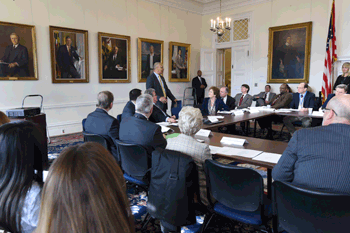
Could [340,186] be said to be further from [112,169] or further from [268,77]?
[268,77]

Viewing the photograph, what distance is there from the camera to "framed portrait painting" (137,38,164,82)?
8.88 metres

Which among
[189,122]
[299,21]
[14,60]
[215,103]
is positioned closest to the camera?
[189,122]

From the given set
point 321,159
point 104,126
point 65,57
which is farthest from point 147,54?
point 321,159

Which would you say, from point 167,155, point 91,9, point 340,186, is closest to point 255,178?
point 340,186

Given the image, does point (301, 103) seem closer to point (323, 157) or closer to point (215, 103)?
point (215, 103)

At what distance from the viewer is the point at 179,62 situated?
1028 cm

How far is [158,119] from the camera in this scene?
4.83 metres

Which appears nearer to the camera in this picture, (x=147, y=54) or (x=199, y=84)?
(x=147, y=54)

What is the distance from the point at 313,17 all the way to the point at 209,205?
8252 millimetres

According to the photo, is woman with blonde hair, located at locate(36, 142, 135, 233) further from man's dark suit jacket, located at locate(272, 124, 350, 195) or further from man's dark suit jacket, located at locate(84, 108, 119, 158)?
man's dark suit jacket, located at locate(84, 108, 119, 158)

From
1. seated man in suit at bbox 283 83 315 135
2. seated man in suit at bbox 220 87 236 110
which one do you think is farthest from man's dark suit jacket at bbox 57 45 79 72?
seated man in suit at bbox 283 83 315 135

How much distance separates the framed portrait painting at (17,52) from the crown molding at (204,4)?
445cm

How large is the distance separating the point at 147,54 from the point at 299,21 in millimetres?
5088

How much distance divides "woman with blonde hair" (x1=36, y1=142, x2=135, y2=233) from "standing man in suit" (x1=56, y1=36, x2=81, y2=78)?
277 inches
